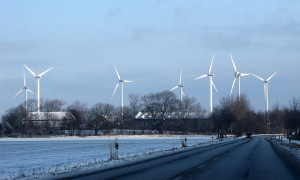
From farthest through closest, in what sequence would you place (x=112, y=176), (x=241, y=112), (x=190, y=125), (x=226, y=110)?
(x=190, y=125)
(x=241, y=112)
(x=226, y=110)
(x=112, y=176)

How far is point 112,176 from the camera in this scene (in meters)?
15.8

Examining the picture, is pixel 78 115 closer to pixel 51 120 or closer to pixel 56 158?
pixel 51 120

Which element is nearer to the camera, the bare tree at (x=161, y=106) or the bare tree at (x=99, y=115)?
the bare tree at (x=99, y=115)

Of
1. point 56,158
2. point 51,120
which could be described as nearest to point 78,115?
point 51,120

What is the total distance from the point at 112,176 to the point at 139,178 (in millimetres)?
1328

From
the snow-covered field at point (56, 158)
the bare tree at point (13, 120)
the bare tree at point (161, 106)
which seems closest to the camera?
the snow-covered field at point (56, 158)

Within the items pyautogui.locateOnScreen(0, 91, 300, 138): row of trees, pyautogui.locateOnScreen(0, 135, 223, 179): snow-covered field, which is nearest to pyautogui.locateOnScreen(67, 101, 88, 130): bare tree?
pyautogui.locateOnScreen(0, 91, 300, 138): row of trees

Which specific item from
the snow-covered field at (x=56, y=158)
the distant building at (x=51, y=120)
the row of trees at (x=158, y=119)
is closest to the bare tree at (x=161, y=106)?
the row of trees at (x=158, y=119)

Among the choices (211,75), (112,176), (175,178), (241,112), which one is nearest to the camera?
(175,178)

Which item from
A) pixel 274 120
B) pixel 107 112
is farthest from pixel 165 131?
pixel 274 120

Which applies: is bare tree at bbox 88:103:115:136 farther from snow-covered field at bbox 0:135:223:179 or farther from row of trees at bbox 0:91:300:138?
snow-covered field at bbox 0:135:223:179

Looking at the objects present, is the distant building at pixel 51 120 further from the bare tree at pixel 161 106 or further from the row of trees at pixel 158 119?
the bare tree at pixel 161 106

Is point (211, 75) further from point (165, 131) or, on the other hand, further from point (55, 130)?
point (55, 130)

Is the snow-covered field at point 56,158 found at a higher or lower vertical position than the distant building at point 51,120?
lower
